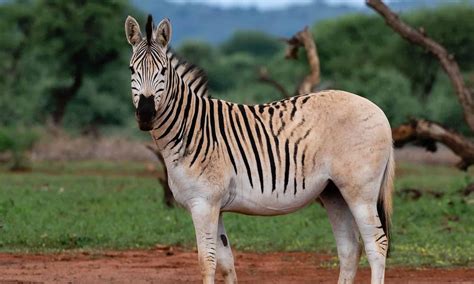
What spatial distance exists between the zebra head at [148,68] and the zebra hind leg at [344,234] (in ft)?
5.13

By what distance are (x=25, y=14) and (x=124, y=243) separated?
23.8 m

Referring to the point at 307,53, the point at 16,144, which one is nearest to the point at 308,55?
the point at 307,53

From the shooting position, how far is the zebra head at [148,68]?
7.66m

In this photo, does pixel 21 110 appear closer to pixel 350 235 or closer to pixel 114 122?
pixel 114 122

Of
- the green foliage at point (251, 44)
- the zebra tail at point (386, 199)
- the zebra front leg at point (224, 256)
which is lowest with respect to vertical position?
the green foliage at point (251, 44)

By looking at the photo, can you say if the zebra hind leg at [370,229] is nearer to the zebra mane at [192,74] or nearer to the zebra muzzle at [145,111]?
the zebra mane at [192,74]

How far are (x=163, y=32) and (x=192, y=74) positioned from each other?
594 millimetres

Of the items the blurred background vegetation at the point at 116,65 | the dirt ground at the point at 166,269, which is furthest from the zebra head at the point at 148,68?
the blurred background vegetation at the point at 116,65

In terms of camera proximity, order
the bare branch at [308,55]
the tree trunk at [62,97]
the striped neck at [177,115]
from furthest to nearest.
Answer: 1. the tree trunk at [62,97]
2. the bare branch at [308,55]
3. the striped neck at [177,115]

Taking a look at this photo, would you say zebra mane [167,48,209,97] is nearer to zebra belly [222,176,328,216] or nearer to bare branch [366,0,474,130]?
zebra belly [222,176,328,216]

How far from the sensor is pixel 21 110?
25.7 m

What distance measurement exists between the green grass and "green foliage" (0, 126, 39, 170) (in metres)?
3.81

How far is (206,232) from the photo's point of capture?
25.7ft

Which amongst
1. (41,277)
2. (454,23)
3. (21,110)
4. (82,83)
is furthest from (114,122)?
(41,277)
